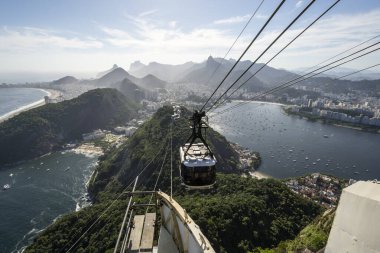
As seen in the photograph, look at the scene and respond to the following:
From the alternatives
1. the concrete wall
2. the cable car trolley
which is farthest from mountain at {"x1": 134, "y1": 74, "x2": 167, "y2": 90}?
the concrete wall

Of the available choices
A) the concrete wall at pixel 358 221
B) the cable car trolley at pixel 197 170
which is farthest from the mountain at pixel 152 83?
the concrete wall at pixel 358 221

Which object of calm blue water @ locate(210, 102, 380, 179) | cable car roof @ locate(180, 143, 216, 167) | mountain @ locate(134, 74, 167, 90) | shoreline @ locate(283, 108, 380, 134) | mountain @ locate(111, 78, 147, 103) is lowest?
calm blue water @ locate(210, 102, 380, 179)

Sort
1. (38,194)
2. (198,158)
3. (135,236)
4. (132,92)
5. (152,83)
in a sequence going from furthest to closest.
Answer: (152,83) < (132,92) < (38,194) < (198,158) < (135,236)

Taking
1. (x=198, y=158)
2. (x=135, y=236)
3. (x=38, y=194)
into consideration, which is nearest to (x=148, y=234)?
(x=135, y=236)

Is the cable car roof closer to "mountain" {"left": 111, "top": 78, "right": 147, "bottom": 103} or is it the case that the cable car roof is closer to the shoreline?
the shoreline

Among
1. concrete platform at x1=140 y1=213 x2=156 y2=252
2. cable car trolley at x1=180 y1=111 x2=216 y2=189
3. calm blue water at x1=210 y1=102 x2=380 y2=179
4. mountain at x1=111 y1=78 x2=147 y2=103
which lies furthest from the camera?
mountain at x1=111 y1=78 x2=147 y2=103

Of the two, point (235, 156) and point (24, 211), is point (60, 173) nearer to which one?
point (24, 211)

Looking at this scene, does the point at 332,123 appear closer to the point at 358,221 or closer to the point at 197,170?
the point at 197,170

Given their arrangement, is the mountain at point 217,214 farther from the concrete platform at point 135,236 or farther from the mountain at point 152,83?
the mountain at point 152,83
